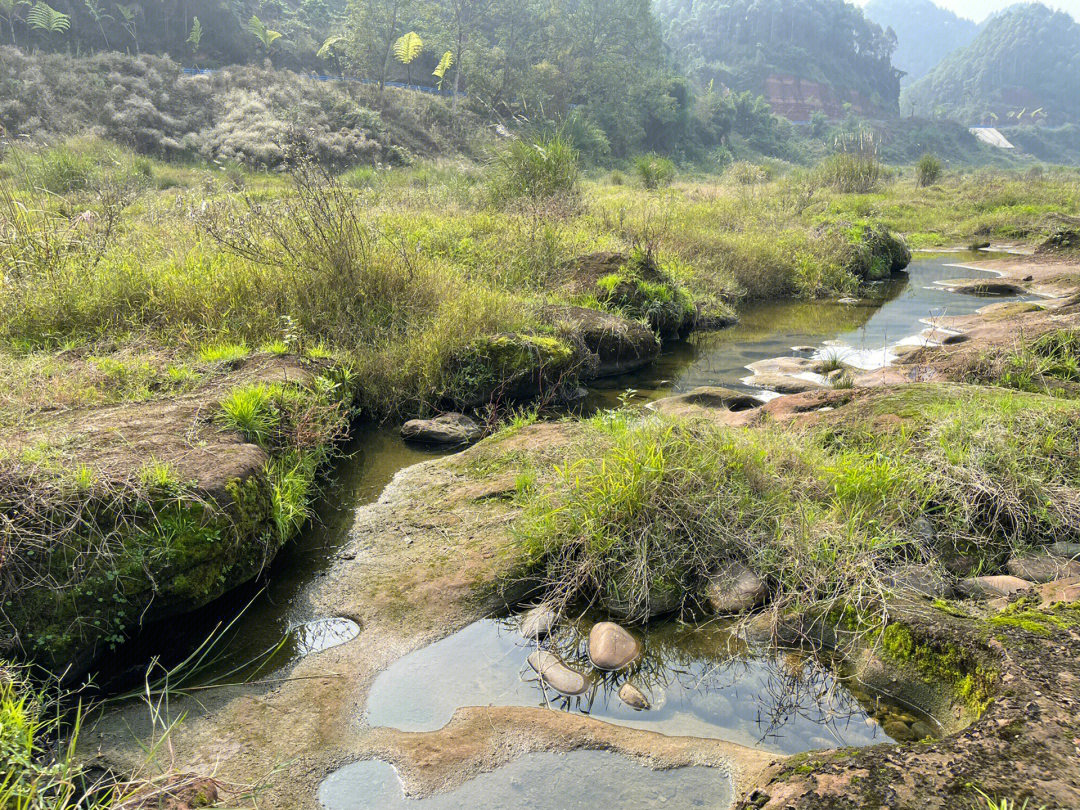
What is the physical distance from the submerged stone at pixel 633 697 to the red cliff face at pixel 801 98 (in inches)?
3824

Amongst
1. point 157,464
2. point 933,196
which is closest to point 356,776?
point 157,464

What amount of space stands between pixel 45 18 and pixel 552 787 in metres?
39.9

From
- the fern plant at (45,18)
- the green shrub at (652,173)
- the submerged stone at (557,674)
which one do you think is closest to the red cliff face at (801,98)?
the fern plant at (45,18)

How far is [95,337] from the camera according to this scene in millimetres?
5941

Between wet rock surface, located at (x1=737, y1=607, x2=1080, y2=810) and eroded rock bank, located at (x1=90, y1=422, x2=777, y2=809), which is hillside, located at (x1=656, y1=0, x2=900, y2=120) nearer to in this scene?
eroded rock bank, located at (x1=90, y1=422, x2=777, y2=809)

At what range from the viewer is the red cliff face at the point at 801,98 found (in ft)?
297

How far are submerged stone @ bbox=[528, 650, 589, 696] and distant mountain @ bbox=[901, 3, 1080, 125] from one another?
442 feet

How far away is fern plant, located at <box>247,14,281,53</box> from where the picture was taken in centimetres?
3669

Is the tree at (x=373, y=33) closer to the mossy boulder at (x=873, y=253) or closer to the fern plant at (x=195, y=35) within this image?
the fern plant at (x=195, y=35)

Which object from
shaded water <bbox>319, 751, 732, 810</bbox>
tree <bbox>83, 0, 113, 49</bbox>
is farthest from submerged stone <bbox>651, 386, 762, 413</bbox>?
tree <bbox>83, 0, 113, 49</bbox>

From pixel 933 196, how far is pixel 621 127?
942 inches

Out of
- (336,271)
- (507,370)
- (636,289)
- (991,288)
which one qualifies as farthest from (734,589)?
(991,288)

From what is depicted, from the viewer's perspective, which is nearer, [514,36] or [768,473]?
[768,473]

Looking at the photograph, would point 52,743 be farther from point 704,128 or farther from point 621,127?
point 704,128
